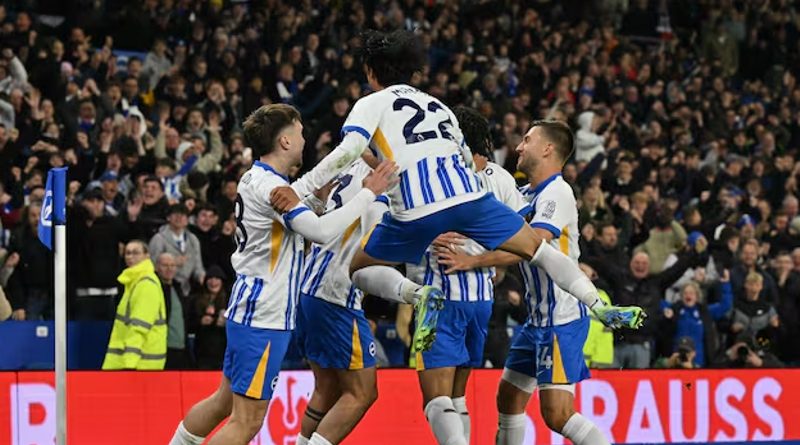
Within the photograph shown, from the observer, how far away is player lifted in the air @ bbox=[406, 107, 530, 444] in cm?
1006

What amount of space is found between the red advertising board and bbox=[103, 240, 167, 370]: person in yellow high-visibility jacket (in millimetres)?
1656

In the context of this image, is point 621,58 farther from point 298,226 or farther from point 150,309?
A: point 298,226

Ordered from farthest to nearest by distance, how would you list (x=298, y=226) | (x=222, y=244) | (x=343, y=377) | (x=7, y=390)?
(x=222, y=244)
(x=7, y=390)
(x=343, y=377)
(x=298, y=226)

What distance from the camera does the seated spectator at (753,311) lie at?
18.3 metres

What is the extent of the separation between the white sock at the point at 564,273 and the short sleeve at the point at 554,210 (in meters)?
0.49

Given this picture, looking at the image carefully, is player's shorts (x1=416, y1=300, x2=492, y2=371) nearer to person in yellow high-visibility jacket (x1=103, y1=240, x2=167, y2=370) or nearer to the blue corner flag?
the blue corner flag

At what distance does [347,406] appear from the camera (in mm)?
9828

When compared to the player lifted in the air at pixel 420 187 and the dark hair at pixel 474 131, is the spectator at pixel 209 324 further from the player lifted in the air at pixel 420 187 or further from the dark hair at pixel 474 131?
the player lifted in the air at pixel 420 187

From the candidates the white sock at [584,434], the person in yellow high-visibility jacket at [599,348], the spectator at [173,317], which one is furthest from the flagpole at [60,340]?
the person in yellow high-visibility jacket at [599,348]

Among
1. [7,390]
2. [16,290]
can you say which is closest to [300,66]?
[16,290]

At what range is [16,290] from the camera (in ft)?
49.7

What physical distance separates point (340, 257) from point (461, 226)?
4.04 feet

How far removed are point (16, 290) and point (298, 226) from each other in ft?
23.0

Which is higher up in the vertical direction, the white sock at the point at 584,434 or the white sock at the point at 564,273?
the white sock at the point at 564,273
